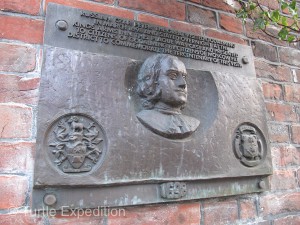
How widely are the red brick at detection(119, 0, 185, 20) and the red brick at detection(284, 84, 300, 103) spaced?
63cm

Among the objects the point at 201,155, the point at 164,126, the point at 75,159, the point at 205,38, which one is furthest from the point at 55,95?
the point at 205,38

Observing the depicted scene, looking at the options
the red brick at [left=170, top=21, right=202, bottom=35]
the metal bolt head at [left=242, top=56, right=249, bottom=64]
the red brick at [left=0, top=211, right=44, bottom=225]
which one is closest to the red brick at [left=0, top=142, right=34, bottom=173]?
the red brick at [left=0, top=211, right=44, bottom=225]

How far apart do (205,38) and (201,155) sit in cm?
51

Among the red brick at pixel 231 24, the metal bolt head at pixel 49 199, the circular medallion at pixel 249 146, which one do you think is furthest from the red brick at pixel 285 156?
the metal bolt head at pixel 49 199

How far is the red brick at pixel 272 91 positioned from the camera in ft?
4.17

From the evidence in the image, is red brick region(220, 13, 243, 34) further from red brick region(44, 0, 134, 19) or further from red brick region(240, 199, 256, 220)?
red brick region(240, 199, 256, 220)

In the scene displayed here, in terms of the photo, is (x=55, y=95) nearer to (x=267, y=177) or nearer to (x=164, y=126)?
(x=164, y=126)

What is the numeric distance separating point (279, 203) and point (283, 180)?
0.34 ft

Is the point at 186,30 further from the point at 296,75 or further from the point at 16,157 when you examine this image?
the point at 16,157

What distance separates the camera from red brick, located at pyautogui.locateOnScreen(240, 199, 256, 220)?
1.08 metres

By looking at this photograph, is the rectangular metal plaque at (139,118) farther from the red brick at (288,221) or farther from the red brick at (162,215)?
the red brick at (288,221)

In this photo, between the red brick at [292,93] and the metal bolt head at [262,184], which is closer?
the metal bolt head at [262,184]

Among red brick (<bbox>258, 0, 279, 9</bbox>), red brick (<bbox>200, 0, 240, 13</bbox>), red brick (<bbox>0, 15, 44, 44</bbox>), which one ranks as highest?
red brick (<bbox>258, 0, 279, 9</bbox>)

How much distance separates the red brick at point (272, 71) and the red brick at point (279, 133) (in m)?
0.24
